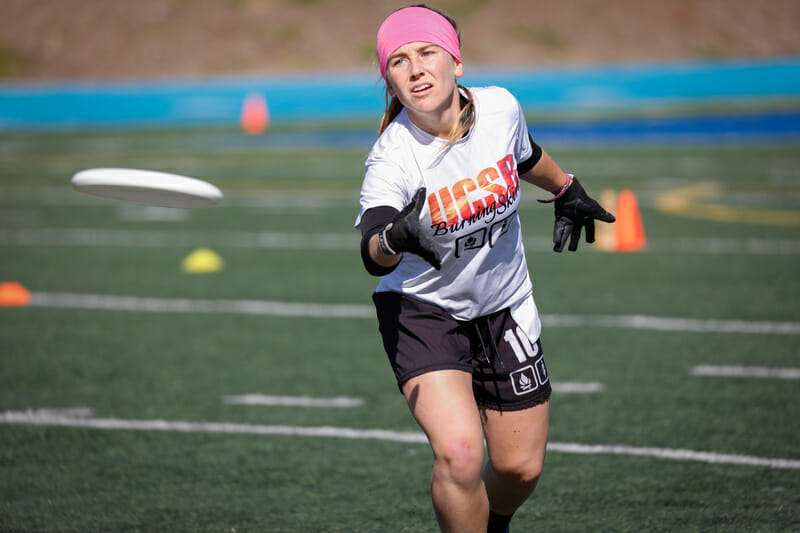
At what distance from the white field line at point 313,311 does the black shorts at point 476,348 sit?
176 inches

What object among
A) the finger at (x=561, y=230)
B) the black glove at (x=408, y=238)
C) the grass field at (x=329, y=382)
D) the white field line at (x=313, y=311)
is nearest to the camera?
the black glove at (x=408, y=238)

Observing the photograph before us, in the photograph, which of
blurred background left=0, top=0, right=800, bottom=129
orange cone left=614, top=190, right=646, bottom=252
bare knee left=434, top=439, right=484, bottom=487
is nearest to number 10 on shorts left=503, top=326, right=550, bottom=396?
bare knee left=434, top=439, right=484, bottom=487

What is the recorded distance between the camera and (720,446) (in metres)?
5.59

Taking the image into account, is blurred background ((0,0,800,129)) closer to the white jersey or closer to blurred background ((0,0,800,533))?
blurred background ((0,0,800,533))

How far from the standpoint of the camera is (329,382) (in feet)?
23.2

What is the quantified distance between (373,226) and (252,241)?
32.5 ft

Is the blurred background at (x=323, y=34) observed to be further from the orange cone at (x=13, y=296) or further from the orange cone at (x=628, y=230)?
Answer: the orange cone at (x=13, y=296)

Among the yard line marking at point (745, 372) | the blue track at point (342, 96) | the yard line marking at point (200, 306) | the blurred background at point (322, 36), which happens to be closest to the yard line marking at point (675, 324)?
the yard line marking at point (745, 372)

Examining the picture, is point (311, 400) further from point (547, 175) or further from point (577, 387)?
point (547, 175)

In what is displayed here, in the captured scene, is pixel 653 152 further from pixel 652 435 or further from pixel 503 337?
pixel 503 337

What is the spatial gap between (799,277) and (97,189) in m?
7.43

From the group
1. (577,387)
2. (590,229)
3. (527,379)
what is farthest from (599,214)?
(577,387)

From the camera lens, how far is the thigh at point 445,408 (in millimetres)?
3627

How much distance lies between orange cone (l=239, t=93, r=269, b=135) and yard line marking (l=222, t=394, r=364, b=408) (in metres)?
26.3
